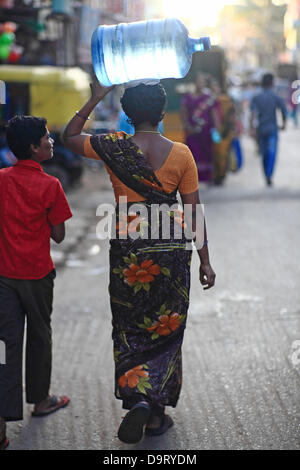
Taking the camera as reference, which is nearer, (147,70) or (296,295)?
(147,70)

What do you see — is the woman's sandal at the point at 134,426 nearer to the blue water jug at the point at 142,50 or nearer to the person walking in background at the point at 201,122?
the blue water jug at the point at 142,50

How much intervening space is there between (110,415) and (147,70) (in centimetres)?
181

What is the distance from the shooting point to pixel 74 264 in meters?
7.98

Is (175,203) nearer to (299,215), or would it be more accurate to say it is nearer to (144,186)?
(144,186)

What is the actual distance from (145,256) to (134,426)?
78 centimetres

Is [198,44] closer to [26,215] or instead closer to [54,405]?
[26,215]

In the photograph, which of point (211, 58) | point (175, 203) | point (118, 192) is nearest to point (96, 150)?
point (118, 192)

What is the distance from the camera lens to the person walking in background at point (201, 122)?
1216 centimetres

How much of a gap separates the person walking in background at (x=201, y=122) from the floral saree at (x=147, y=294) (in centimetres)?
856

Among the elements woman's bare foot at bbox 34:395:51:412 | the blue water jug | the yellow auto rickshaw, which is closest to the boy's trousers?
woman's bare foot at bbox 34:395:51:412

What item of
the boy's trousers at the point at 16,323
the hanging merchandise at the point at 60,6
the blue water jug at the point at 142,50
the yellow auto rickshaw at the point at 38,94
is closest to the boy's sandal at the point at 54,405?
the boy's trousers at the point at 16,323

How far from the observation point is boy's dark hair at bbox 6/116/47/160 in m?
3.66

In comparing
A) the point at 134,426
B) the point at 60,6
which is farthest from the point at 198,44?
the point at 60,6

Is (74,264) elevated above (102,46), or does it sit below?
below
